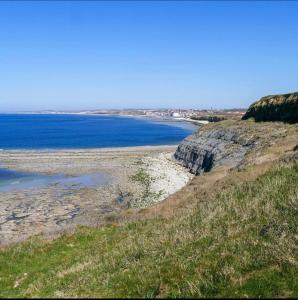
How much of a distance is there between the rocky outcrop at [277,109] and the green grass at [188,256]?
4773 cm

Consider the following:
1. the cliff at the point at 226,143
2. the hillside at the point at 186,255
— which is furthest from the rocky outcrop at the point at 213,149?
the hillside at the point at 186,255

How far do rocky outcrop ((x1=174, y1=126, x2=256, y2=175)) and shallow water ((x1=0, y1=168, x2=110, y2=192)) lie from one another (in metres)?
15.7

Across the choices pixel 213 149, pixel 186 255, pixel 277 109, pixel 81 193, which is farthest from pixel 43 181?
pixel 186 255

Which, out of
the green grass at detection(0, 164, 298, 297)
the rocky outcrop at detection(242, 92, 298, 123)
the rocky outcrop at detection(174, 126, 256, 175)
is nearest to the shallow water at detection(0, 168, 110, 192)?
the rocky outcrop at detection(174, 126, 256, 175)

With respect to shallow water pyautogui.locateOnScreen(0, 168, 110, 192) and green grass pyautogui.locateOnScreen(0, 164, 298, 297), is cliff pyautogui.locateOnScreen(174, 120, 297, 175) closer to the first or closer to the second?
shallow water pyautogui.locateOnScreen(0, 168, 110, 192)

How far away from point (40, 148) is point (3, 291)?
103157mm

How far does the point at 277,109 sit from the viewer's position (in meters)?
75.9

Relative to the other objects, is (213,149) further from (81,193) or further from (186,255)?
(186,255)

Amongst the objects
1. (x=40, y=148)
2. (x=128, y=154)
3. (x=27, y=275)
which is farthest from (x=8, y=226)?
(x=40, y=148)

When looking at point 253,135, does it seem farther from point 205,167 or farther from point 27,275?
point 27,275

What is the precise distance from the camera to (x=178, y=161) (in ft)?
283

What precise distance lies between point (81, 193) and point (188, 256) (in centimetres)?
3927

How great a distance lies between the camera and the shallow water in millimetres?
58062

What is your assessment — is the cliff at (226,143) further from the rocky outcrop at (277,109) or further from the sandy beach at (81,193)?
the sandy beach at (81,193)
